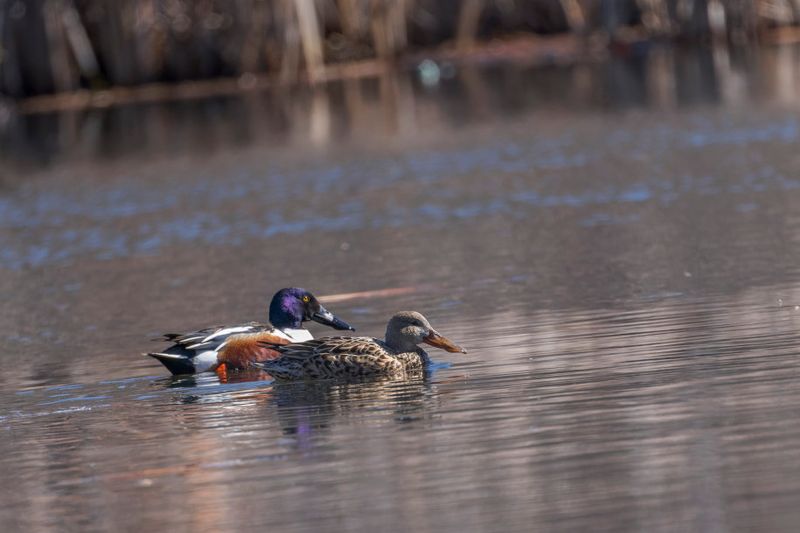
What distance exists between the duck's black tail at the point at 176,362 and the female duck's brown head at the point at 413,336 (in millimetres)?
1340

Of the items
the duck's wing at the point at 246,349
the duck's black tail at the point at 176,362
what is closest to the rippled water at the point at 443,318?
the duck's black tail at the point at 176,362

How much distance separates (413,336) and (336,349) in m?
0.49

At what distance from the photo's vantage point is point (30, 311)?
1545 centimetres

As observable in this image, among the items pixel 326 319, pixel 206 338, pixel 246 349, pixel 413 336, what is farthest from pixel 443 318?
pixel 206 338

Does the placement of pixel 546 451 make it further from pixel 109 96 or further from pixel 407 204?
pixel 109 96

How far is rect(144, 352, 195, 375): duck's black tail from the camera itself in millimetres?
11367

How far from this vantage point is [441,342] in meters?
10.9

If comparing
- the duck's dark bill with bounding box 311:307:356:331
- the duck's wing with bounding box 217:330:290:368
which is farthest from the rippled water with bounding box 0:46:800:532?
the duck's dark bill with bounding box 311:307:356:331

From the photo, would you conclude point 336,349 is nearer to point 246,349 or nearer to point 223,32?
point 246,349

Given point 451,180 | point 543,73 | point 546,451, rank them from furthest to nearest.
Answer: point 543,73 → point 451,180 → point 546,451

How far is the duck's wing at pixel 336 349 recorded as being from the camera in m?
10.7

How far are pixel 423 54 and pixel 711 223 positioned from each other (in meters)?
27.2

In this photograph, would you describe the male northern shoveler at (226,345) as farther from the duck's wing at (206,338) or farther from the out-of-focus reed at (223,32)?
the out-of-focus reed at (223,32)

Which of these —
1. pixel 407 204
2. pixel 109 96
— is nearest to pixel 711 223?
pixel 407 204
